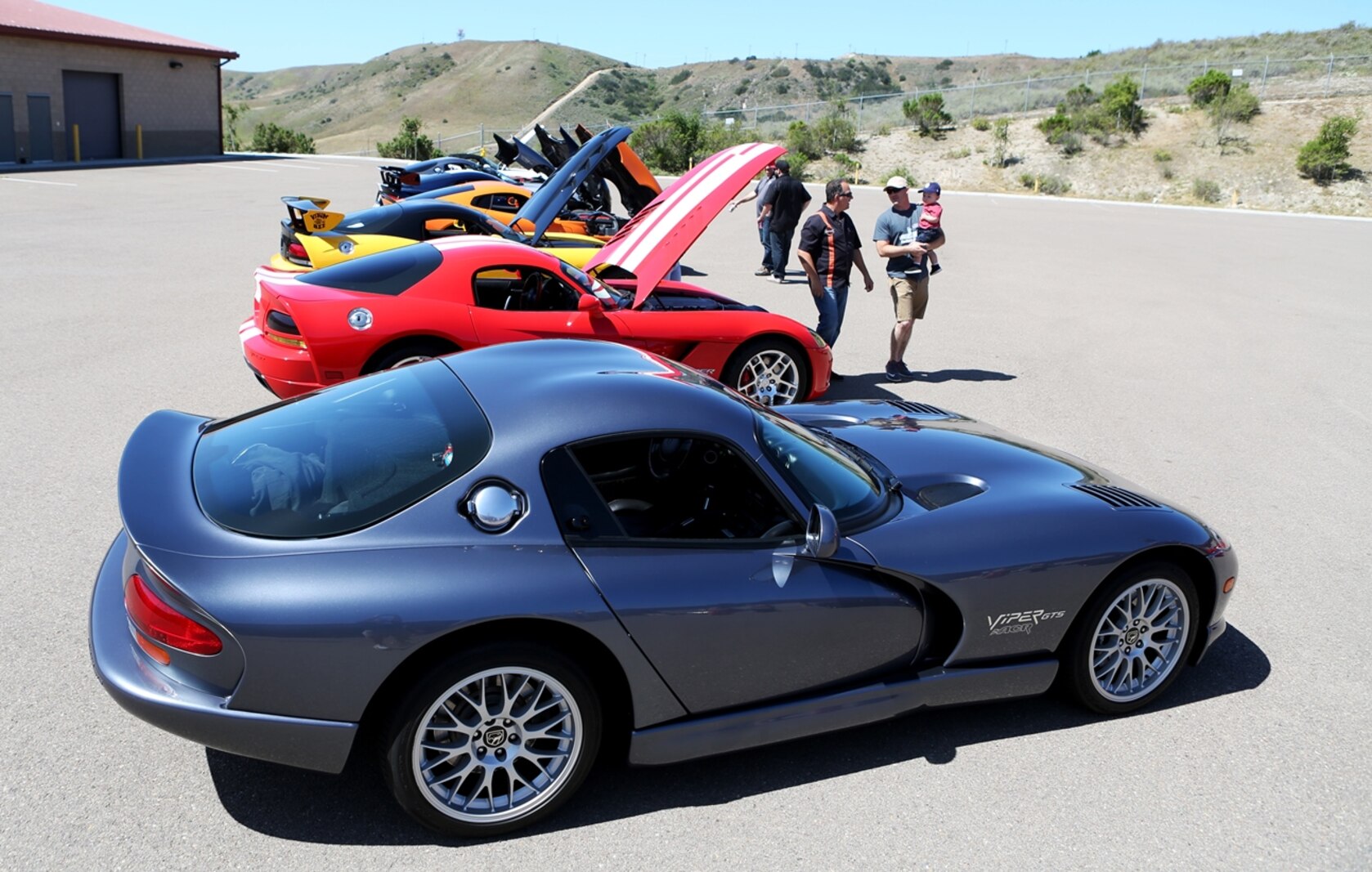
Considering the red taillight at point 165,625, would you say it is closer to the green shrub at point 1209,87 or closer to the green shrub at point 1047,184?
the green shrub at point 1047,184

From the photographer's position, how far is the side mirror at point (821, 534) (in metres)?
3.74

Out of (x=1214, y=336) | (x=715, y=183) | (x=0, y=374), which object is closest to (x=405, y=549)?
(x=715, y=183)

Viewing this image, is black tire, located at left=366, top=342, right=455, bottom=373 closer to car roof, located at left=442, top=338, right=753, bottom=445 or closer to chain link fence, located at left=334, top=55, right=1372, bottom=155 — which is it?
car roof, located at left=442, top=338, right=753, bottom=445

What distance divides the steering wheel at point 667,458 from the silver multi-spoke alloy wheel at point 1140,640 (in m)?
1.77

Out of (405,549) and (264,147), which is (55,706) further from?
(264,147)

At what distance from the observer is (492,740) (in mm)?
3482

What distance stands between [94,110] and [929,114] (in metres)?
31.1

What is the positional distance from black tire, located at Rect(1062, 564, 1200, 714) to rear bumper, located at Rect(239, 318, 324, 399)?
4.92 m

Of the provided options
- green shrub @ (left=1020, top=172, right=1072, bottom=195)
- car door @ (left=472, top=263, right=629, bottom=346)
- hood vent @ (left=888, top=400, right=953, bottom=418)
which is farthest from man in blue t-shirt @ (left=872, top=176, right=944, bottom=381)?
green shrub @ (left=1020, top=172, right=1072, bottom=195)

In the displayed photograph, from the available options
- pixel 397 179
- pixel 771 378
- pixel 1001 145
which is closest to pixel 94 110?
pixel 397 179

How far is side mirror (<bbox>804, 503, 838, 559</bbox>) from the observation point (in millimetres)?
3738

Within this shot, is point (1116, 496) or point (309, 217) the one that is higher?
point (1116, 496)

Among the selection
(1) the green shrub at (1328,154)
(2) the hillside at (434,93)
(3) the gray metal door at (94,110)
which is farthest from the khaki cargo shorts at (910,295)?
(2) the hillside at (434,93)

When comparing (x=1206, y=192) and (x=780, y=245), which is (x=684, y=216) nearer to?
(x=780, y=245)
